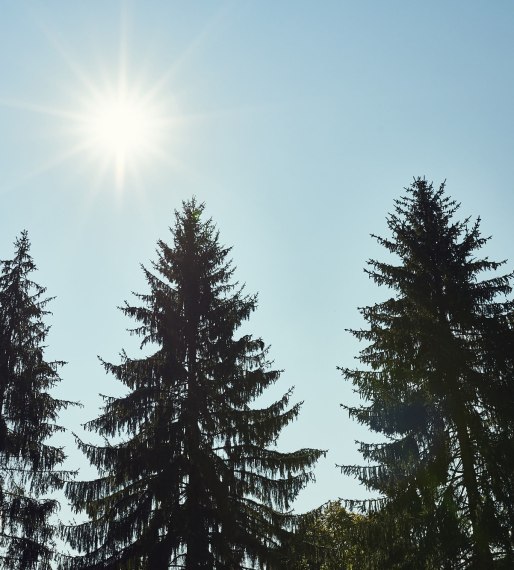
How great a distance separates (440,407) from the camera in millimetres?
14328

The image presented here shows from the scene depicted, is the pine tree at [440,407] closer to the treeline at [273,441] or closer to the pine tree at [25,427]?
the treeline at [273,441]

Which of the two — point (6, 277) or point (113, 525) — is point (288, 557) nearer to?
point (113, 525)

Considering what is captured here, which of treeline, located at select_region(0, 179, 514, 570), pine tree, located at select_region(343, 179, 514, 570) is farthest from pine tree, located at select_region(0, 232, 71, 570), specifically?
pine tree, located at select_region(343, 179, 514, 570)

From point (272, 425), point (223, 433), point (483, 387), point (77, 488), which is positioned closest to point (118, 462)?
point (77, 488)

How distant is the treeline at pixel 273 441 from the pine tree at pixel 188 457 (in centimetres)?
4

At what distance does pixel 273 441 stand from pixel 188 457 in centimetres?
247

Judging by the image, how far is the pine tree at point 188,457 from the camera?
14.6 metres

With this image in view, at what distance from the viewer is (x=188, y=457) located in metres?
15.7

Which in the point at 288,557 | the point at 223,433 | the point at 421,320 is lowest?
the point at 288,557

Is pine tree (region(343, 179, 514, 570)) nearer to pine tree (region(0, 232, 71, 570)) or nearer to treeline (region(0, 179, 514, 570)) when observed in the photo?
treeline (region(0, 179, 514, 570))

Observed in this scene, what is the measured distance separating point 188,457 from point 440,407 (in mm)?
6577

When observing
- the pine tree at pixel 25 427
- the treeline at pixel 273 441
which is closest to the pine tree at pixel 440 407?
the treeline at pixel 273 441

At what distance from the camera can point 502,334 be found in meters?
14.4

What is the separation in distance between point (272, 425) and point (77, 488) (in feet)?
17.6
